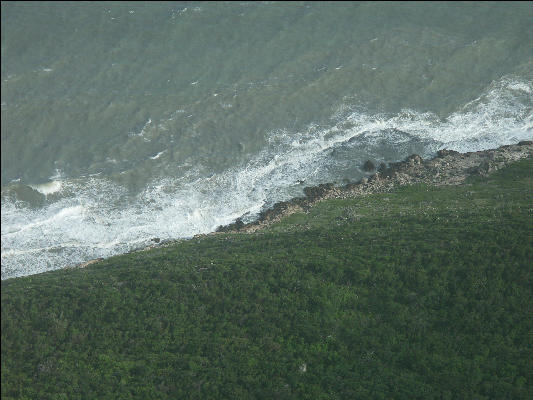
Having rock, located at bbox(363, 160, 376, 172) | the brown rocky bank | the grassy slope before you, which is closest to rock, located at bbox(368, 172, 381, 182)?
the brown rocky bank

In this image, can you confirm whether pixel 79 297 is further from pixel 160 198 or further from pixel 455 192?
pixel 455 192

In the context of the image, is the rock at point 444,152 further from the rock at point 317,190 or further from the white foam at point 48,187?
the white foam at point 48,187

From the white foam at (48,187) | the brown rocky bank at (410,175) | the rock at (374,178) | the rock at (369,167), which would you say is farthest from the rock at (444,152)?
the white foam at (48,187)

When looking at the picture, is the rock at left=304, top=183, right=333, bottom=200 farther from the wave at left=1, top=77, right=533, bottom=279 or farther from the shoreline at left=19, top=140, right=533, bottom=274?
the wave at left=1, top=77, right=533, bottom=279

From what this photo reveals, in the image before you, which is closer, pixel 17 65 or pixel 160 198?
Result: pixel 160 198

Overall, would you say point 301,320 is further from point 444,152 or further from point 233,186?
point 444,152

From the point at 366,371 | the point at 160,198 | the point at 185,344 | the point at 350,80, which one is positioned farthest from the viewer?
the point at 350,80

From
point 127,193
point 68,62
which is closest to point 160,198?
point 127,193

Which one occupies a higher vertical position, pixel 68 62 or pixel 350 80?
pixel 68 62
